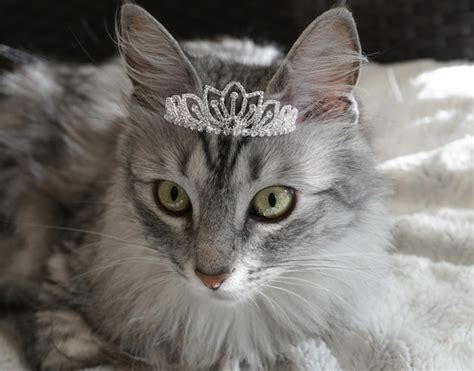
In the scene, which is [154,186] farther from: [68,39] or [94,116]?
[68,39]

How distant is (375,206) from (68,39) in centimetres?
150

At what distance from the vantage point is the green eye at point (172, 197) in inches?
45.2

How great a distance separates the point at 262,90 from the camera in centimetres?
113

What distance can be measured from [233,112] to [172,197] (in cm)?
21

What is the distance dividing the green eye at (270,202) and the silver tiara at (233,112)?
11 centimetres

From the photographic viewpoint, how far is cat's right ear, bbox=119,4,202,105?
1.13 metres

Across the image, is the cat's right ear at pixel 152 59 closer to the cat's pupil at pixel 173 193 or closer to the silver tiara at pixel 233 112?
the silver tiara at pixel 233 112

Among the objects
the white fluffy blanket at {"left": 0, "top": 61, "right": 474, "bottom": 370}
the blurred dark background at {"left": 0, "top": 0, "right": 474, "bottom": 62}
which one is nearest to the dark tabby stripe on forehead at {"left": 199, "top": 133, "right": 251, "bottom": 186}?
the white fluffy blanket at {"left": 0, "top": 61, "right": 474, "bottom": 370}

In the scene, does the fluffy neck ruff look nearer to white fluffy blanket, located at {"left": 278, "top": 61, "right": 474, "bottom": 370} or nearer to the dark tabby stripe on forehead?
white fluffy blanket, located at {"left": 278, "top": 61, "right": 474, "bottom": 370}

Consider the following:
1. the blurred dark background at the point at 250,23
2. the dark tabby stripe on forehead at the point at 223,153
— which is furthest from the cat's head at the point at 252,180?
the blurred dark background at the point at 250,23

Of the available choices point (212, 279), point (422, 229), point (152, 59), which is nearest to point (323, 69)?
point (152, 59)

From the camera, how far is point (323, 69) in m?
1.16

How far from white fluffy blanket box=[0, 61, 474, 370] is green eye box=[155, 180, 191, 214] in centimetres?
42

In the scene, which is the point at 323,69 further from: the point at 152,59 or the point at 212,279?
the point at 212,279
